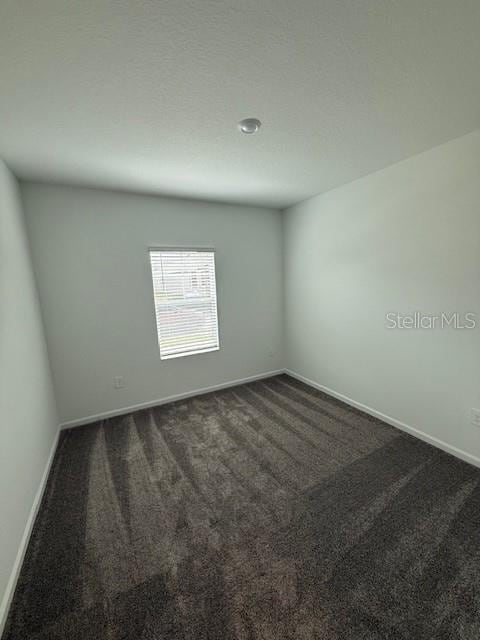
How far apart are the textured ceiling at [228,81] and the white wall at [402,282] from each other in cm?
35

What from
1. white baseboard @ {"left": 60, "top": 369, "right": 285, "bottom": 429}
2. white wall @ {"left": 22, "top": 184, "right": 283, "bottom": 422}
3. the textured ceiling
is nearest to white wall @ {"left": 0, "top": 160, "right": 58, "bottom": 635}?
white wall @ {"left": 22, "top": 184, "right": 283, "bottom": 422}

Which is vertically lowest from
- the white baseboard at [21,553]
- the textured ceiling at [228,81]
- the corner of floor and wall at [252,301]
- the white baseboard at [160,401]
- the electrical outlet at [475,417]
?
the white baseboard at [21,553]

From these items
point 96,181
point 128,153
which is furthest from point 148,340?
point 128,153

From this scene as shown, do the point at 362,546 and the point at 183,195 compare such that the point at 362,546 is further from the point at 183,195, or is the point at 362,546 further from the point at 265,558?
the point at 183,195

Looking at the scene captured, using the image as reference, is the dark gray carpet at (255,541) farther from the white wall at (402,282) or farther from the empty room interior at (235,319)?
the white wall at (402,282)

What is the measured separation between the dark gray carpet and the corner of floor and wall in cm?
26

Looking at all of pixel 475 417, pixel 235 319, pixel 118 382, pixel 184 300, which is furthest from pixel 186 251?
pixel 475 417

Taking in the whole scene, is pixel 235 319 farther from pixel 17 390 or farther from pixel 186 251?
pixel 17 390

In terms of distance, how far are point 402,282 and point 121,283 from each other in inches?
111

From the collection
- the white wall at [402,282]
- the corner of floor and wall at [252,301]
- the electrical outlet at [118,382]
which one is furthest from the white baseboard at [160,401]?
the white wall at [402,282]

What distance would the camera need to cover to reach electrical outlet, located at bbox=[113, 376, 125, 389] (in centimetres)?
281

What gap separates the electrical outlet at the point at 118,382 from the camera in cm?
281

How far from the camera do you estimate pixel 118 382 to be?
283cm

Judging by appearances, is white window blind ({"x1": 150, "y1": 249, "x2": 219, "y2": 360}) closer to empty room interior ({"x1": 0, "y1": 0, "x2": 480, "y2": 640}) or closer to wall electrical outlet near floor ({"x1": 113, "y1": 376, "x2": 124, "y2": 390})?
empty room interior ({"x1": 0, "y1": 0, "x2": 480, "y2": 640})
